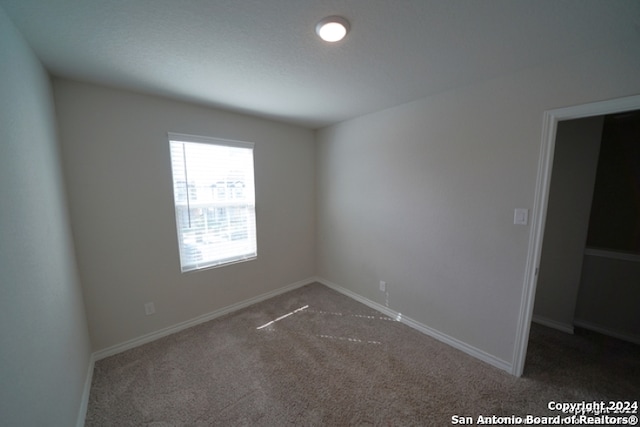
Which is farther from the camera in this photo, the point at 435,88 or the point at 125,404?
the point at 435,88

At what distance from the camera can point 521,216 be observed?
5.70 feet

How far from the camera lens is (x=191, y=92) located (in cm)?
205

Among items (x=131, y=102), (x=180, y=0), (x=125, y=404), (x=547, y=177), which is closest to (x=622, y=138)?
(x=547, y=177)

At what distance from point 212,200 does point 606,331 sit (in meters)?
4.46

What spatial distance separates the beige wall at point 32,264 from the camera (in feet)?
2.94

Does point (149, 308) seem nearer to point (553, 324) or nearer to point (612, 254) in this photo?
point (553, 324)

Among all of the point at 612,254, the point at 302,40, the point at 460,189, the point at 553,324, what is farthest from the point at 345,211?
the point at 612,254

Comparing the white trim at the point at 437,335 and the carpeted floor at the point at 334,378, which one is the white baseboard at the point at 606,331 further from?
the white trim at the point at 437,335

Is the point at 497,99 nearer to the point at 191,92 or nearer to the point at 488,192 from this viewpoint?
the point at 488,192

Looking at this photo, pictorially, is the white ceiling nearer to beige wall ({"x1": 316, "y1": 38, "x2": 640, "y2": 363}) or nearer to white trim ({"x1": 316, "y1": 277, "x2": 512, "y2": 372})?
beige wall ({"x1": 316, "y1": 38, "x2": 640, "y2": 363})

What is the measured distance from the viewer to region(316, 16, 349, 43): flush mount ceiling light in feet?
3.83

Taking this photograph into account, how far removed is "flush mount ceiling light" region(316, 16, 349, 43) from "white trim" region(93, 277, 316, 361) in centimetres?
290

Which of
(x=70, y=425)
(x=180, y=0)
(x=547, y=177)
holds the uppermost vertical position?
(x=180, y=0)

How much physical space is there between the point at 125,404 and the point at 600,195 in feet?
16.1
